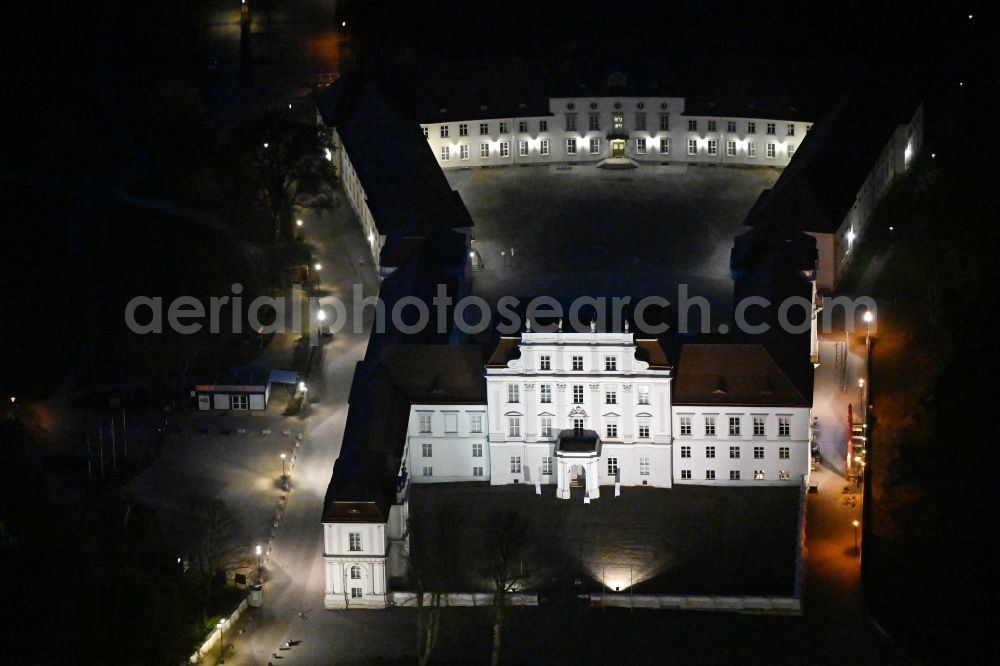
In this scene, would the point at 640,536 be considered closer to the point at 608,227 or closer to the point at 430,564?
the point at 430,564

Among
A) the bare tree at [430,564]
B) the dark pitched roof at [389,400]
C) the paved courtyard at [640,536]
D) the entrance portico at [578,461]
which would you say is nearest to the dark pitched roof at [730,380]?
the paved courtyard at [640,536]

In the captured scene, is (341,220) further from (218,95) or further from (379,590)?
(379,590)

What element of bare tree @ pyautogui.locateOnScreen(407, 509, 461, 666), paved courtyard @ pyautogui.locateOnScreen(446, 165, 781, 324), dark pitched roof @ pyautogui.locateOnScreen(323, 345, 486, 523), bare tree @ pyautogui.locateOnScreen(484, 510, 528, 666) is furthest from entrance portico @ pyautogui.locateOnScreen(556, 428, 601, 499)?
paved courtyard @ pyautogui.locateOnScreen(446, 165, 781, 324)

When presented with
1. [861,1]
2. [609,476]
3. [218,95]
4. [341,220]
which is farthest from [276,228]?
[861,1]

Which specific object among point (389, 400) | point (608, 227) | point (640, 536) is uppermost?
point (608, 227)

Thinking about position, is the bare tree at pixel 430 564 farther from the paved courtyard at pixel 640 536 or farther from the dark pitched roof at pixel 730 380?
the dark pitched roof at pixel 730 380

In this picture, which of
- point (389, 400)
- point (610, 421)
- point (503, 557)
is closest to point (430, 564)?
point (503, 557)
